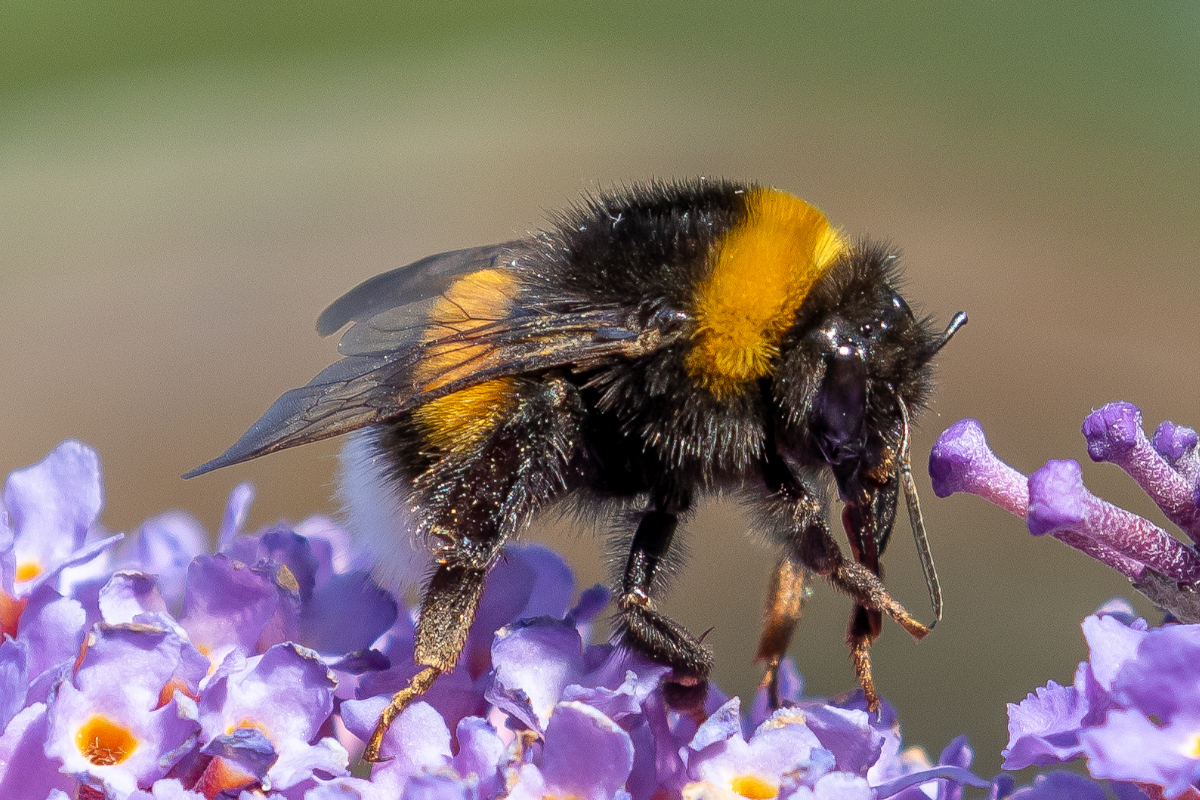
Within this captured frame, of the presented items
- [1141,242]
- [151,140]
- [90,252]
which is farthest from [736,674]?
[151,140]

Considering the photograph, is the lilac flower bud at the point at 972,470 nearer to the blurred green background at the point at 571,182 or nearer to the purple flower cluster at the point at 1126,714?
the purple flower cluster at the point at 1126,714

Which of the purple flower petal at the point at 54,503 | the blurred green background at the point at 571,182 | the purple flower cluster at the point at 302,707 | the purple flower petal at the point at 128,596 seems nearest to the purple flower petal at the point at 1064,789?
the purple flower cluster at the point at 302,707

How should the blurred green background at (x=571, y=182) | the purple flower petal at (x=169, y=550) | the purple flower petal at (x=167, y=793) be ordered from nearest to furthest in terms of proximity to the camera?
the purple flower petal at (x=167, y=793) → the purple flower petal at (x=169, y=550) → the blurred green background at (x=571, y=182)

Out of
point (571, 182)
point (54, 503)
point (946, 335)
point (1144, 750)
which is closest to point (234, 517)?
point (54, 503)

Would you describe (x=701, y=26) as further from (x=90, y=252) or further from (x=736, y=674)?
(x=736, y=674)

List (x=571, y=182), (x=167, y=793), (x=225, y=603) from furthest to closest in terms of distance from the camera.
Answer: (x=571, y=182), (x=225, y=603), (x=167, y=793)

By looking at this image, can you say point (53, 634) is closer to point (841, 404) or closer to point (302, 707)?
point (302, 707)

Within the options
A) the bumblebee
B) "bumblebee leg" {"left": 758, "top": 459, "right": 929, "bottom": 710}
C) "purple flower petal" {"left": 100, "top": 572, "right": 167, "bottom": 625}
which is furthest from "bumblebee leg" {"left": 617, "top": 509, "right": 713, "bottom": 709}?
"purple flower petal" {"left": 100, "top": 572, "right": 167, "bottom": 625}
